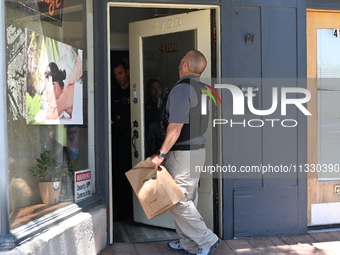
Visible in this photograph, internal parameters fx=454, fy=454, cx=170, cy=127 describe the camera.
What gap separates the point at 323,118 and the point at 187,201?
196cm

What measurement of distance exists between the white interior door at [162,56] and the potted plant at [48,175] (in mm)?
1291

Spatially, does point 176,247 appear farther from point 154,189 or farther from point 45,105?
point 45,105

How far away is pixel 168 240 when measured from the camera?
463 cm

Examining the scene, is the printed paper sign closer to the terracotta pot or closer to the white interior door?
the terracotta pot

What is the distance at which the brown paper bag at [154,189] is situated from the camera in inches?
149

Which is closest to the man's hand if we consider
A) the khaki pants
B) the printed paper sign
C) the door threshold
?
the khaki pants

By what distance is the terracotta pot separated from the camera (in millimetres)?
3594

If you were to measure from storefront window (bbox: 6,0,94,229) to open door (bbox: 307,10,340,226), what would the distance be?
7.77 feet

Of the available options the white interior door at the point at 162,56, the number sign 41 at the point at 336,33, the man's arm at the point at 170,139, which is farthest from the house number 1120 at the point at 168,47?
the number sign 41 at the point at 336,33

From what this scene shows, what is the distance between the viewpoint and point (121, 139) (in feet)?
18.2

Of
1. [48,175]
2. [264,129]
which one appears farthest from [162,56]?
[48,175]

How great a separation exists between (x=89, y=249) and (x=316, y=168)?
254 centimetres

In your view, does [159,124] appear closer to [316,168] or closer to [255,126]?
[255,126]

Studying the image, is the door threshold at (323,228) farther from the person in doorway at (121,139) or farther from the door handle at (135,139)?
the person in doorway at (121,139)
